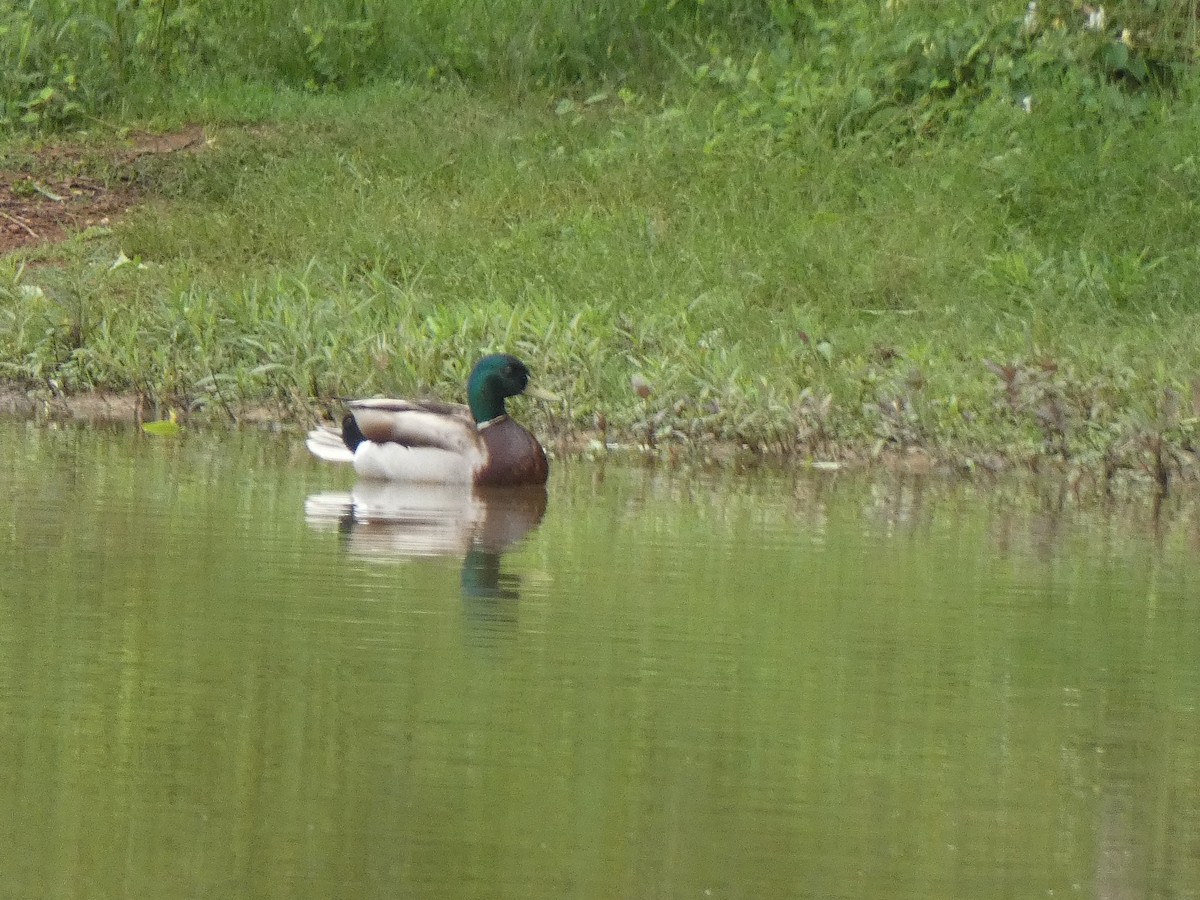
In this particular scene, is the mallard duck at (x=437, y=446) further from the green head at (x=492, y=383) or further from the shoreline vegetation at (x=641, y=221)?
the shoreline vegetation at (x=641, y=221)

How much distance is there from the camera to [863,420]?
38.7 ft

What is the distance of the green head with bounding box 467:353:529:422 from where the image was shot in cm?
1115

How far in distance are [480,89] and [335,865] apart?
15450 mm

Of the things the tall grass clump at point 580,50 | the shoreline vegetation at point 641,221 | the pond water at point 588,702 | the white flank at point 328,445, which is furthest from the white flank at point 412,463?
the tall grass clump at point 580,50

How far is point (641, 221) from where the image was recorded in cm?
1547

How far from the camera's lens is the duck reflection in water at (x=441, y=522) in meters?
7.98

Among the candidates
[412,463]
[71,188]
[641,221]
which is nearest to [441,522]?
[412,463]

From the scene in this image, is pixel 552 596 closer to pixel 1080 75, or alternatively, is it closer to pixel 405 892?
pixel 405 892

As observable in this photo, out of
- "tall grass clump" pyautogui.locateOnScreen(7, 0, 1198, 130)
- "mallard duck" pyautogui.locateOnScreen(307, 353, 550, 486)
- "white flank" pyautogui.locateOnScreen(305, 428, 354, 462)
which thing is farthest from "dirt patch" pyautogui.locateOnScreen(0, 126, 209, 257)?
"mallard duck" pyautogui.locateOnScreen(307, 353, 550, 486)

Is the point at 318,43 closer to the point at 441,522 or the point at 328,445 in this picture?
the point at 328,445

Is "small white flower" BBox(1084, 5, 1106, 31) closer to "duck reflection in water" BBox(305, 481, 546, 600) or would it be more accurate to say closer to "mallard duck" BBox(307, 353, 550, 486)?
"mallard duck" BBox(307, 353, 550, 486)

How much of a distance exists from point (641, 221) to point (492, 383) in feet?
14.7

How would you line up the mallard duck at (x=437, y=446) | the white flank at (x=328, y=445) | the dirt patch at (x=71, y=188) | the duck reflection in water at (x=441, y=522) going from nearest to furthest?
the duck reflection in water at (x=441, y=522)
the mallard duck at (x=437, y=446)
the white flank at (x=328, y=445)
the dirt patch at (x=71, y=188)

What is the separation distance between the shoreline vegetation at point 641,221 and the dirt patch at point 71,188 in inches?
1.5
